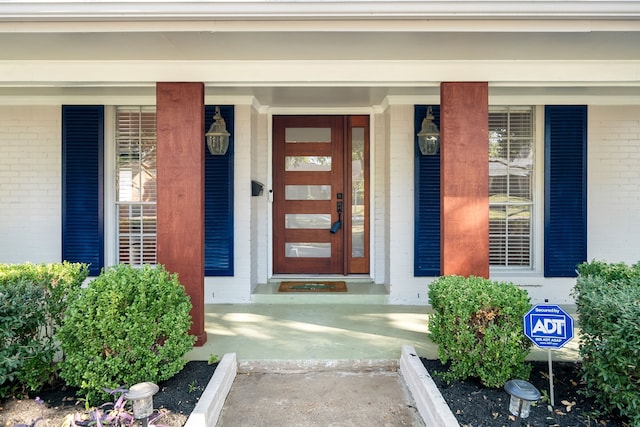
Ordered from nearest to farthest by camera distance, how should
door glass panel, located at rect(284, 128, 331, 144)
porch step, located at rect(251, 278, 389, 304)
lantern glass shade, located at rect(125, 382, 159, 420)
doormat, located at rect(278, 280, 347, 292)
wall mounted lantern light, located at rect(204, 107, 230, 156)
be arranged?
lantern glass shade, located at rect(125, 382, 159, 420) < wall mounted lantern light, located at rect(204, 107, 230, 156) < porch step, located at rect(251, 278, 389, 304) < doormat, located at rect(278, 280, 347, 292) < door glass panel, located at rect(284, 128, 331, 144)

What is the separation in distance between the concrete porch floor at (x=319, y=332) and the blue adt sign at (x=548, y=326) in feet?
2.69

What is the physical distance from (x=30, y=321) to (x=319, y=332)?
7.50 ft

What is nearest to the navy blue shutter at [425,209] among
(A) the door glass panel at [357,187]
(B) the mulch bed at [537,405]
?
(A) the door glass panel at [357,187]

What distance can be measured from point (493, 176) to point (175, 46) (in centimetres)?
385

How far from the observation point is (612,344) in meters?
2.36

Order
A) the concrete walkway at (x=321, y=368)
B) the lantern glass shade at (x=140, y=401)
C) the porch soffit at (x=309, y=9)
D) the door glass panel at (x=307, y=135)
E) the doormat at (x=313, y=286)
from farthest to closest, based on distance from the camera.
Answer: the door glass panel at (x=307, y=135) < the doormat at (x=313, y=286) < the porch soffit at (x=309, y=9) < the concrete walkway at (x=321, y=368) < the lantern glass shade at (x=140, y=401)

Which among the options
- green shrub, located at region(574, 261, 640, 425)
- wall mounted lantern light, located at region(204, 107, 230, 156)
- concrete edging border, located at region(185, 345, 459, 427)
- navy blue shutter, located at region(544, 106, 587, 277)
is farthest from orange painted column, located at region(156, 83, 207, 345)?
navy blue shutter, located at region(544, 106, 587, 277)

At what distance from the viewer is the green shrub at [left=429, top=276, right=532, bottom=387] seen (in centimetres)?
279

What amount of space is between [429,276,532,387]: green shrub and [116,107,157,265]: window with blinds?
379cm

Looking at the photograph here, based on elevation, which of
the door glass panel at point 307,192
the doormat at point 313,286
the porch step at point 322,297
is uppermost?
the door glass panel at point 307,192

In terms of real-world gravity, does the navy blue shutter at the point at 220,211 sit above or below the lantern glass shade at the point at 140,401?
above

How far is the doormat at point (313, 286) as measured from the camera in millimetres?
5227

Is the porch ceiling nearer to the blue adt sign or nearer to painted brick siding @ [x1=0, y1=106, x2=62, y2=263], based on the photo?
painted brick siding @ [x1=0, y1=106, x2=62, y2=263]

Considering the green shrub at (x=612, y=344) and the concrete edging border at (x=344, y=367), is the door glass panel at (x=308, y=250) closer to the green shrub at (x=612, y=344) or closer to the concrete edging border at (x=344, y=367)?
the concrete edging border at (x=344, y=367)
